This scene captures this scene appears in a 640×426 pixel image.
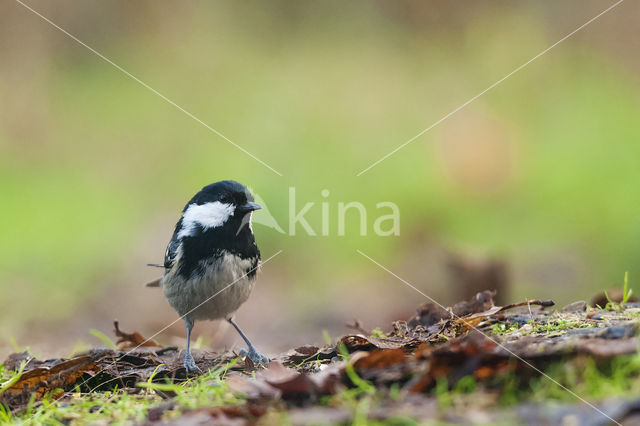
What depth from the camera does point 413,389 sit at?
1.86 metres

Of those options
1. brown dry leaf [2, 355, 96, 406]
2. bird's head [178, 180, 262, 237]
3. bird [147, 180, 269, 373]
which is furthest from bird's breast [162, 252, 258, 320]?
brown dry leaf [2, 355, 96, 406]

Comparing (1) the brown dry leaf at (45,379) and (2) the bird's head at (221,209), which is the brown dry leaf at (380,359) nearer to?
(1) the brown dry leaf at (45,379)

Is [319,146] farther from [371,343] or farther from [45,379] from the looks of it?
[45,379]

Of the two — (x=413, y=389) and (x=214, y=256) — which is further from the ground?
(x=214, y=256)

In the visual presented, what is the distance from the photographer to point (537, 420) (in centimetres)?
161

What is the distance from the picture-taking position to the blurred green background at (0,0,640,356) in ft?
20.4

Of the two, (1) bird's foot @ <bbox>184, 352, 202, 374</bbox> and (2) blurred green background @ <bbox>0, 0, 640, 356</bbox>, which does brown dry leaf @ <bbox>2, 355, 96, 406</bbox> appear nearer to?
(1) bird's foot @ <bbox>184, 352, 202, 374</bbox>

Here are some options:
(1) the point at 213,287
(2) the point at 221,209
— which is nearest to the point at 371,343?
(1) the point at 213,287

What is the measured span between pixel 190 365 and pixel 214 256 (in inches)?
32.9

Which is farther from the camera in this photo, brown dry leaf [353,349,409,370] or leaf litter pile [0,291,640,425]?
brown dry leaf [353,349,409,370]

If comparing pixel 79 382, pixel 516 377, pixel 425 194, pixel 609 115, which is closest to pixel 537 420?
pixel 516 377

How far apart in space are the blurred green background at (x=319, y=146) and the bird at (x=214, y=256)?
56.7 inches

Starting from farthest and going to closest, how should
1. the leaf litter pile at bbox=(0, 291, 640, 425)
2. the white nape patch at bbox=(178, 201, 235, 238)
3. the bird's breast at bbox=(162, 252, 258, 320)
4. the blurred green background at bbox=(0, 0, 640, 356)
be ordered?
the blurred green background at bbox=(0, 0, 640, 356) → the white nape patch at bbox=(178, 201, 235, 238) → the bird's breast at bbox=(162, 252, 258, 320) → the leaf litter pile at bbox=(0, 291, 640, 425)

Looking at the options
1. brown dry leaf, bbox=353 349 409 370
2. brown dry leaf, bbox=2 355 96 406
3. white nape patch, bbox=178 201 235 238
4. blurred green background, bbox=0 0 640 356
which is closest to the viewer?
brown dry leaf, bbox=353 349 409 370
